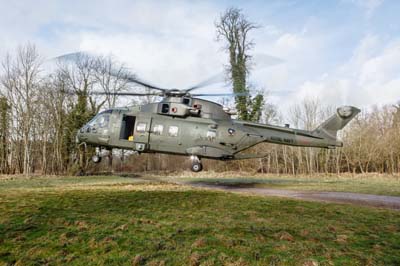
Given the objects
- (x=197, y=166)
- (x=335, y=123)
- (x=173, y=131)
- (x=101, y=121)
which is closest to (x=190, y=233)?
(x=197, y=166)

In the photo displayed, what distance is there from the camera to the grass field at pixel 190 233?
442 centimetres

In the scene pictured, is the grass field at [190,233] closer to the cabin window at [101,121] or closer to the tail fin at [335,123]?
the cabin window at [101,121]

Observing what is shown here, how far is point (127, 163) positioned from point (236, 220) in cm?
3427

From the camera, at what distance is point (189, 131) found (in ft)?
44.2

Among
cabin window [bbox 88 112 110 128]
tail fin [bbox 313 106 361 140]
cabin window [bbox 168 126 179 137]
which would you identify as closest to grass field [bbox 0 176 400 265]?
cabin window [bbox 168 126 179 137]

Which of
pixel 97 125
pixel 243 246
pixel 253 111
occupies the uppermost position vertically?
pixel 253 111

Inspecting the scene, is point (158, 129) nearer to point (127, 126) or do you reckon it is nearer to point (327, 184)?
point (127, 126)

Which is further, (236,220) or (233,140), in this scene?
(233,140)

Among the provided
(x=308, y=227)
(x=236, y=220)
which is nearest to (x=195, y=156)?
(x=236, y=220)

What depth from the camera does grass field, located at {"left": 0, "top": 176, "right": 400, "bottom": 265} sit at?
4418 millimetres

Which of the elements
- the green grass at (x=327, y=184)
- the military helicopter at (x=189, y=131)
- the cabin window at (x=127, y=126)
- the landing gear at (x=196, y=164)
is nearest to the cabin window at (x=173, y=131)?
the military helicopter at (x=189, y=131)

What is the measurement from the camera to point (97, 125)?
46.6ft

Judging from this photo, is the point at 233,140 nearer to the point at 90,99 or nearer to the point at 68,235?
the point at 68,235

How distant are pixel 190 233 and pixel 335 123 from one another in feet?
35.7
